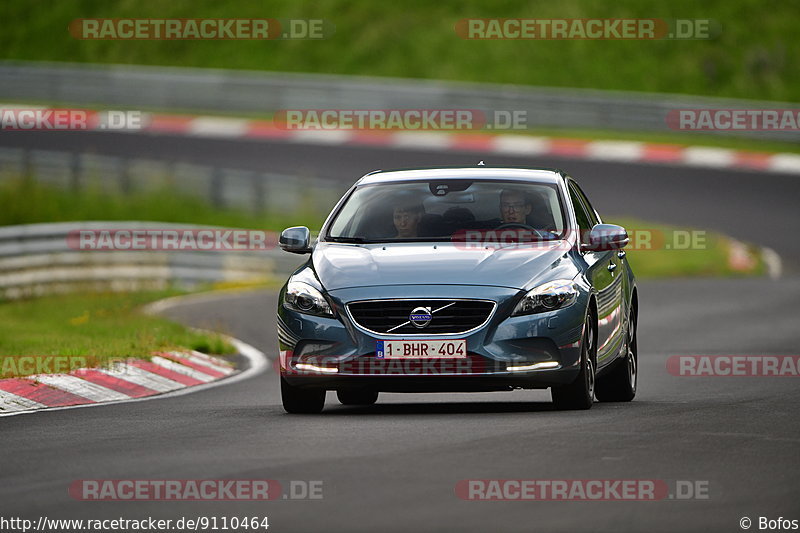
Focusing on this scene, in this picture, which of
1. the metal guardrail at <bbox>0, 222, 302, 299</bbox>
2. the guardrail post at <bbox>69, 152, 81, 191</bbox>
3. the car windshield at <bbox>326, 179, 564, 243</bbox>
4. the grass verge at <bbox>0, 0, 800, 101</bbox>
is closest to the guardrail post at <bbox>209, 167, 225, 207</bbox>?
the guardrail post at <bbox>69, 152, 81, 191</bbox>

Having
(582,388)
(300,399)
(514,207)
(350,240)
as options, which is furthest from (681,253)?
(300,399)

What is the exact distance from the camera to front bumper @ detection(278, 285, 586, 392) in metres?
10.7

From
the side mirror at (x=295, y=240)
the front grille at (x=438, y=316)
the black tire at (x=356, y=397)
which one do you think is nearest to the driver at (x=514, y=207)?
the front grille at (x=438, y=316)

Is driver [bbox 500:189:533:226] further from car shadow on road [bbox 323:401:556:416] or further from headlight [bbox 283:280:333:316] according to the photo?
headlight [bbox 283:280:333:316]

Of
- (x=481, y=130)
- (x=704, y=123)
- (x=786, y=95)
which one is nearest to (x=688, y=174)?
(x=704, y=123)

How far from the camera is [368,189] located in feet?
40.8

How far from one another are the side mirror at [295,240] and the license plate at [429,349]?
1425mm

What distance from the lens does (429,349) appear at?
35.1 ft

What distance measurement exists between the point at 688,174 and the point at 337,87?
940 cm

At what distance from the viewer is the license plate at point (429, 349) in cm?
1070

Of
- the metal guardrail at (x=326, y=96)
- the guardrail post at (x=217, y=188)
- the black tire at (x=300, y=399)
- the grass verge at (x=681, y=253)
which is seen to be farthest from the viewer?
the metal guardrail at (x=326, y=96)

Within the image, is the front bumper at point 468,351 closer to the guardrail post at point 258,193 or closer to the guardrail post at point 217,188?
the guardrail post at point 258,193

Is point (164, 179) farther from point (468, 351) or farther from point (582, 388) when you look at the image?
point (468, 351)

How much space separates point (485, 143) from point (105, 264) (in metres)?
15.7
